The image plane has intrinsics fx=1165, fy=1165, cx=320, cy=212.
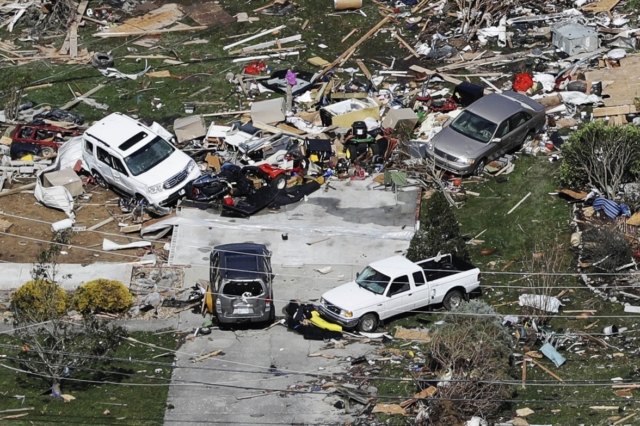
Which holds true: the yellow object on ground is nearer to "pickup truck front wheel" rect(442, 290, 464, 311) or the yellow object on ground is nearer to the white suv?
"pickup truck front wheel" rect(442, 290, 464, 311)

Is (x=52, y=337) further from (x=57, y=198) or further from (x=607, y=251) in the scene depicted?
(x=607, y=251)

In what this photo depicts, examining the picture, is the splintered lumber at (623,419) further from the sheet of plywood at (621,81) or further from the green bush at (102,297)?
the sheet of plywood at (621,81)

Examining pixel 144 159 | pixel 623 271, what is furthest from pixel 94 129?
pixel 623 271

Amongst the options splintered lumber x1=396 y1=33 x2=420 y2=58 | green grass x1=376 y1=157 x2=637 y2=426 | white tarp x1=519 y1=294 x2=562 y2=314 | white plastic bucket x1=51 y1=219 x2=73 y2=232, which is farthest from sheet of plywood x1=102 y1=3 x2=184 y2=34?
white tarp x1=519 y1=294 x2=562 y2=314

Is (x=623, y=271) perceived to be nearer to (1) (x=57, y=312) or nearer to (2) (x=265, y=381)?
(2) (x=265, y=381)

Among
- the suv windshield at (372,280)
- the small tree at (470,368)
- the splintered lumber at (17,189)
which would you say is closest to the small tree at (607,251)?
the small tree at (470,368)

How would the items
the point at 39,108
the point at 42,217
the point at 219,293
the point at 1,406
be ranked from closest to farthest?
the point at 1,406 < the point at 219,293 < the point at 42,217 < the point at 39,108
